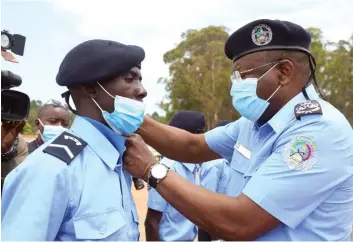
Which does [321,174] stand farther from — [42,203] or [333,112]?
[42,203]

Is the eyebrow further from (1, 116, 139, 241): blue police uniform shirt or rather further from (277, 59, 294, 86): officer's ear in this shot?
(277, 59, 294, 86): officer's ear

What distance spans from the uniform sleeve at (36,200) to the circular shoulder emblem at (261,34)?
128 cm

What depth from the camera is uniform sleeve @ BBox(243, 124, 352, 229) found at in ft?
6.61

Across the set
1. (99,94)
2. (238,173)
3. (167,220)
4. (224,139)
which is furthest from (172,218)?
(99,94)

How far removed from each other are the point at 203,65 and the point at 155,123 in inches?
904

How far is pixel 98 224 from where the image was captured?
174cm

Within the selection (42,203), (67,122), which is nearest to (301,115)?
(42,203)

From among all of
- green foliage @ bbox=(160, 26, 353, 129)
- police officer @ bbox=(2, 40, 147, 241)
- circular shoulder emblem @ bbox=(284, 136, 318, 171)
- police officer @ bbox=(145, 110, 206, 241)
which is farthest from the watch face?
green foliage @ bbox=(160, 26, 353, 129)

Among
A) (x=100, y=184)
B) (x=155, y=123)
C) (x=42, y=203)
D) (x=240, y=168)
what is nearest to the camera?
(x=42, y=203)

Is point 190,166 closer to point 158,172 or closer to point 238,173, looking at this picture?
point 238,173

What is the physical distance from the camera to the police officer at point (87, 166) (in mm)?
1617

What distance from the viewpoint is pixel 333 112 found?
216cm

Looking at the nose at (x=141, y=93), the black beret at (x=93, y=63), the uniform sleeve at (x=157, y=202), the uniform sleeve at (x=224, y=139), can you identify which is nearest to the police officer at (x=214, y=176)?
the uniform sleeve at (x=157, y=202)

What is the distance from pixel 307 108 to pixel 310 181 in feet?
1.23
